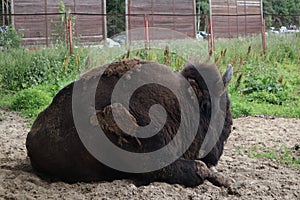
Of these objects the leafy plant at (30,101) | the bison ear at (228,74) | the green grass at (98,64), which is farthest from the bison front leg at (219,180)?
the leafy plant at (30,101)

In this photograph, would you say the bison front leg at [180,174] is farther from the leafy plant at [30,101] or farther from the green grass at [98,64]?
the leafy plant at [30,101]

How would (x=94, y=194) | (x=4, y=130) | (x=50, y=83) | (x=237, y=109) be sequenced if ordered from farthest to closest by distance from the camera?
(x=50, y=83) → (x=237, y=109) → (x=4, y=130) → (x=94, y=194)

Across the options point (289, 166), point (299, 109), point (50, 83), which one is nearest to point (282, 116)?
point (299, 109)

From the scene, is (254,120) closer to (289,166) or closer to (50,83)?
(289,166)

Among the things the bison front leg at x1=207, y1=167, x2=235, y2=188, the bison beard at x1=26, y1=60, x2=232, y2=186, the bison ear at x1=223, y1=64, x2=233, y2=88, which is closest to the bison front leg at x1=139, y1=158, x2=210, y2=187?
the bison beard at x1=26, y1=60, x2=232, y2=186

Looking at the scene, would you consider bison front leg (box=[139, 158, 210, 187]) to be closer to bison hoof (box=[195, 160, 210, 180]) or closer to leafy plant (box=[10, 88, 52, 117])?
bison hoof (box=[195, 160, 210, 180])

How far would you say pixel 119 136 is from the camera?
12.2 feet

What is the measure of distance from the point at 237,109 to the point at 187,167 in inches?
210

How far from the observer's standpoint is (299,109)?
909 centimetres

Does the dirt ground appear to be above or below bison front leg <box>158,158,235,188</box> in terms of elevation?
below

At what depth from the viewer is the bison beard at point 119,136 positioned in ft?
12.3

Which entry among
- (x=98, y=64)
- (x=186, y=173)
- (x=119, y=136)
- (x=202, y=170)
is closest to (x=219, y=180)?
(x=202, y=170)

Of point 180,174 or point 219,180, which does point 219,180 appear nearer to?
point 219,180

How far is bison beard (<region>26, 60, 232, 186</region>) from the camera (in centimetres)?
375
